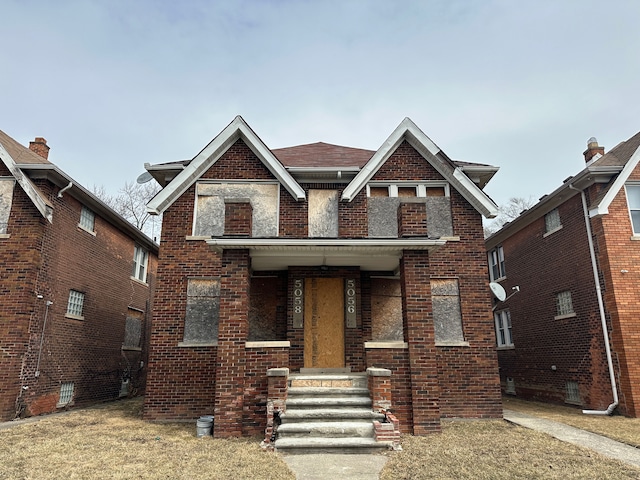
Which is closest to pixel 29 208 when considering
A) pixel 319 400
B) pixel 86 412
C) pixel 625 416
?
pixel 86 412

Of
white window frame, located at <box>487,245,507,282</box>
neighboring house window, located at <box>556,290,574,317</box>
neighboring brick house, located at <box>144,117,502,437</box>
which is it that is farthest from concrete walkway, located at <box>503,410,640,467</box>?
white window frame, located at <box>487,245,507,282</box>

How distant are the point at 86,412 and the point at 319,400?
732 centimetres

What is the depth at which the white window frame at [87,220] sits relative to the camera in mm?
13755

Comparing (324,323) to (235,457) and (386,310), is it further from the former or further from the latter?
(235,457)

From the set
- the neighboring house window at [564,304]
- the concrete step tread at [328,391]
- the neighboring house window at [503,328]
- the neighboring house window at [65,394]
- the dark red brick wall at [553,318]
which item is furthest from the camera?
the neighboring house window at [503,328]

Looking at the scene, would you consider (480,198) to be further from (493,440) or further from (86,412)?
(86,412)

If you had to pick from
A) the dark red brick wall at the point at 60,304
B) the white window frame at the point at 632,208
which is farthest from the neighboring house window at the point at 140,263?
the white window frame at the point at 632,208

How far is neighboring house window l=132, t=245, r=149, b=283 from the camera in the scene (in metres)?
17.7

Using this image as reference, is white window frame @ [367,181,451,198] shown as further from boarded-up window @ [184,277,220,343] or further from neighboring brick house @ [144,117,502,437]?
boarded-up window @ [184,277,220,343]

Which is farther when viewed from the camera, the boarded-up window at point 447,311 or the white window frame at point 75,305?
the white window frame at point 75,305

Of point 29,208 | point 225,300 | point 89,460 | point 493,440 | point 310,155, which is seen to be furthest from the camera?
point 310,155

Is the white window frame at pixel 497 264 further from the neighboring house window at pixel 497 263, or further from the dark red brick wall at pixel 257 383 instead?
the dark red brick wall at pixel 257 383

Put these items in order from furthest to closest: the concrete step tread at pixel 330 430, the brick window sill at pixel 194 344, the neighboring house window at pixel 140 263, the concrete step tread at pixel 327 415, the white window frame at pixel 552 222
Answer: the neighboring house window at pixel 140 263 < the white window frame at pixel 552 222 < the brick window sill at pixel 194 344 < the concrete step tread at pixel 327 415 < the concrete step tread at pixel 330 430

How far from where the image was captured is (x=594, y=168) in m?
11.8
